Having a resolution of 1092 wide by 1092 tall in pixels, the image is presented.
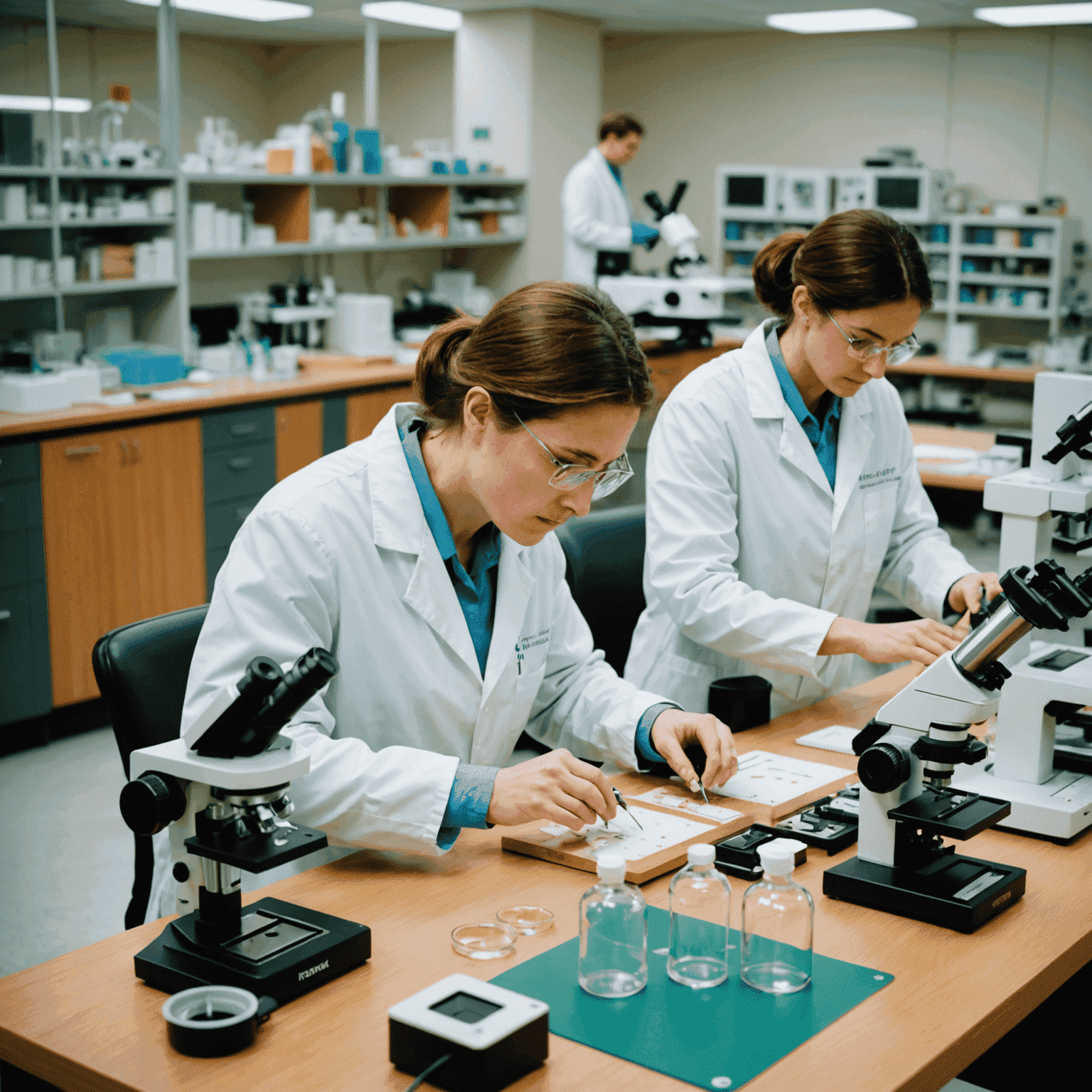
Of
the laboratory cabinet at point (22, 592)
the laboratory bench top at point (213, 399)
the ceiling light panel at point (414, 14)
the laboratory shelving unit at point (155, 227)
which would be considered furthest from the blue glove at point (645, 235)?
the laboratory cabinet at point (22, 592)

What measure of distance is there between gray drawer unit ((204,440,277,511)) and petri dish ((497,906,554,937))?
3.20 metres

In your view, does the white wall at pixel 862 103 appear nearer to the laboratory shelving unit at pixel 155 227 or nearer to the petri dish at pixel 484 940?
the laboratory shelving unit at pixel 155 227

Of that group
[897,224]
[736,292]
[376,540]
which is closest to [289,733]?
[376,540]

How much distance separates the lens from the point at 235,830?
3.95 feet

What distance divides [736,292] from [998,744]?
727 cm

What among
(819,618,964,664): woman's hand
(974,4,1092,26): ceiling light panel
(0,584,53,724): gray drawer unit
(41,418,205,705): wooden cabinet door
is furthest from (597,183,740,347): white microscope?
(819,618,964,664): woman's hand

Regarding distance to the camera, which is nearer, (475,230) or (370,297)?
(370,297)

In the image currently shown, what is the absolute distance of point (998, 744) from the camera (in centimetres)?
178

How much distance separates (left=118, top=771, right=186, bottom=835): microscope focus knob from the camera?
1191mm

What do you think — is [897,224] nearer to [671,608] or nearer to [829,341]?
[829,341]

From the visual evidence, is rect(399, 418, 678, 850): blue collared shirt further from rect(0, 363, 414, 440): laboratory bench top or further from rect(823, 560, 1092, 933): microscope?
rect(0, 363, 414, 440): laboratory bench top

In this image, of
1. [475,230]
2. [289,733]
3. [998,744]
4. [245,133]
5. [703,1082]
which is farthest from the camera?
[245,133]

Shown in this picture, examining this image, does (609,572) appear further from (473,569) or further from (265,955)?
(265,955)

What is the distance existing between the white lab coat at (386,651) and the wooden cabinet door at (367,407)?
337 centimetres
